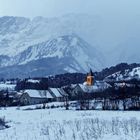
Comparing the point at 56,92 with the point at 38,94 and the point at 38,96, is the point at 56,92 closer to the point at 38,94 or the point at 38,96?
the point at 38,94

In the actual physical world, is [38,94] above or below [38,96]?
above

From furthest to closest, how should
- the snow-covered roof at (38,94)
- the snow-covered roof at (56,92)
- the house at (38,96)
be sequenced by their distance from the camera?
1. the snow-covered roof at (56,92)
2. the snow-covered roof at (38,94)
3. the house at (38,96)

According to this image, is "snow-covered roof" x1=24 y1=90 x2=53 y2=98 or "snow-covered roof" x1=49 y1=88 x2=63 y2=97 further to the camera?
"snow-covered roof" x1=49 y1=88 x2=63 y2=97

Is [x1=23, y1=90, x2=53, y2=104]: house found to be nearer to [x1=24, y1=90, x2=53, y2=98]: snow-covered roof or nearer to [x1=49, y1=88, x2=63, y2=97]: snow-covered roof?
[x1=24, y1=90, x2=53, y2=98]: snow-covered roof

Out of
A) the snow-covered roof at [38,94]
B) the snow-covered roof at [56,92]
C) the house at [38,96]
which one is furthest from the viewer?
the snow-covered roof at [56,92]

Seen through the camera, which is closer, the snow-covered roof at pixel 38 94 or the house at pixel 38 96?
the house at pixel 38 96

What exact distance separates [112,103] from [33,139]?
58026 mm

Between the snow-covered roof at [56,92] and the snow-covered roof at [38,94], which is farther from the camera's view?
the snow-covered roof at [56,92]

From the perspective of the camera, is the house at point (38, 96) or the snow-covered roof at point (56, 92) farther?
the snow-covered roof at point (56, 92)

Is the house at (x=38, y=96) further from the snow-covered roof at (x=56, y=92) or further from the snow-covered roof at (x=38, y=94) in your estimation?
the snow-covered roof at (x=56, y=92)

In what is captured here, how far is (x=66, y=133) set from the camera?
26.2 m

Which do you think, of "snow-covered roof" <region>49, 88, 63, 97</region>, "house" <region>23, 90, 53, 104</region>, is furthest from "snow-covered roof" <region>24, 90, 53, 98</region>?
"snow-covered roof" <region>49, 88, 63, 97</region>

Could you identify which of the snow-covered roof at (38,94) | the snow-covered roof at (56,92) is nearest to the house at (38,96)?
the snow-covered roof at (38,94)

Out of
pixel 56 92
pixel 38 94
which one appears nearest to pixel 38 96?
pixel 38 94
